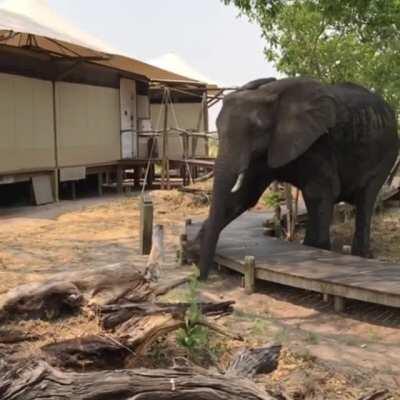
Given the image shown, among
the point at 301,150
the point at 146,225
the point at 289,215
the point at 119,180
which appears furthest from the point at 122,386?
the point at 119,180

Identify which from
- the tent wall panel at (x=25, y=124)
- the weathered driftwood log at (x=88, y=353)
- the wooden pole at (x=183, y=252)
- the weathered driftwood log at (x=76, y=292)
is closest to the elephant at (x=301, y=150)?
the wooden pole at (x=183, y=252)

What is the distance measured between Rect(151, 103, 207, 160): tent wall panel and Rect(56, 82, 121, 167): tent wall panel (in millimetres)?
3260

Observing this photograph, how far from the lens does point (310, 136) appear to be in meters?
7.89

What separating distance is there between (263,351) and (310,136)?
3.99m

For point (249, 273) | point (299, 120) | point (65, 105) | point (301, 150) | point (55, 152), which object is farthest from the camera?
point (65, 105)

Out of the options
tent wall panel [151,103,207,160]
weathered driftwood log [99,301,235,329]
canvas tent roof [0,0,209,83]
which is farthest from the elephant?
tent wall panel [151,103,207,160]

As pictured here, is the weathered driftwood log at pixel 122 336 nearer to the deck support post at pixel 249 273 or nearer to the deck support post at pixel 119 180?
the deck support post at pixel 249 273

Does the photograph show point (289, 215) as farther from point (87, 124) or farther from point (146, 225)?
point (87, 124)

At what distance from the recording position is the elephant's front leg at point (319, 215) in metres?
8.16

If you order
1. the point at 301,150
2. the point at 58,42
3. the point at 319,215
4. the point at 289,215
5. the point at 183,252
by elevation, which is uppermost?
the point at 58,42

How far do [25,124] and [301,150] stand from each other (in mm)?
8129

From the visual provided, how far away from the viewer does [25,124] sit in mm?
14367

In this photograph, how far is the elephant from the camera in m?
7.70

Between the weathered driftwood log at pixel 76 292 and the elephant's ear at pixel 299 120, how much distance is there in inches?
114
